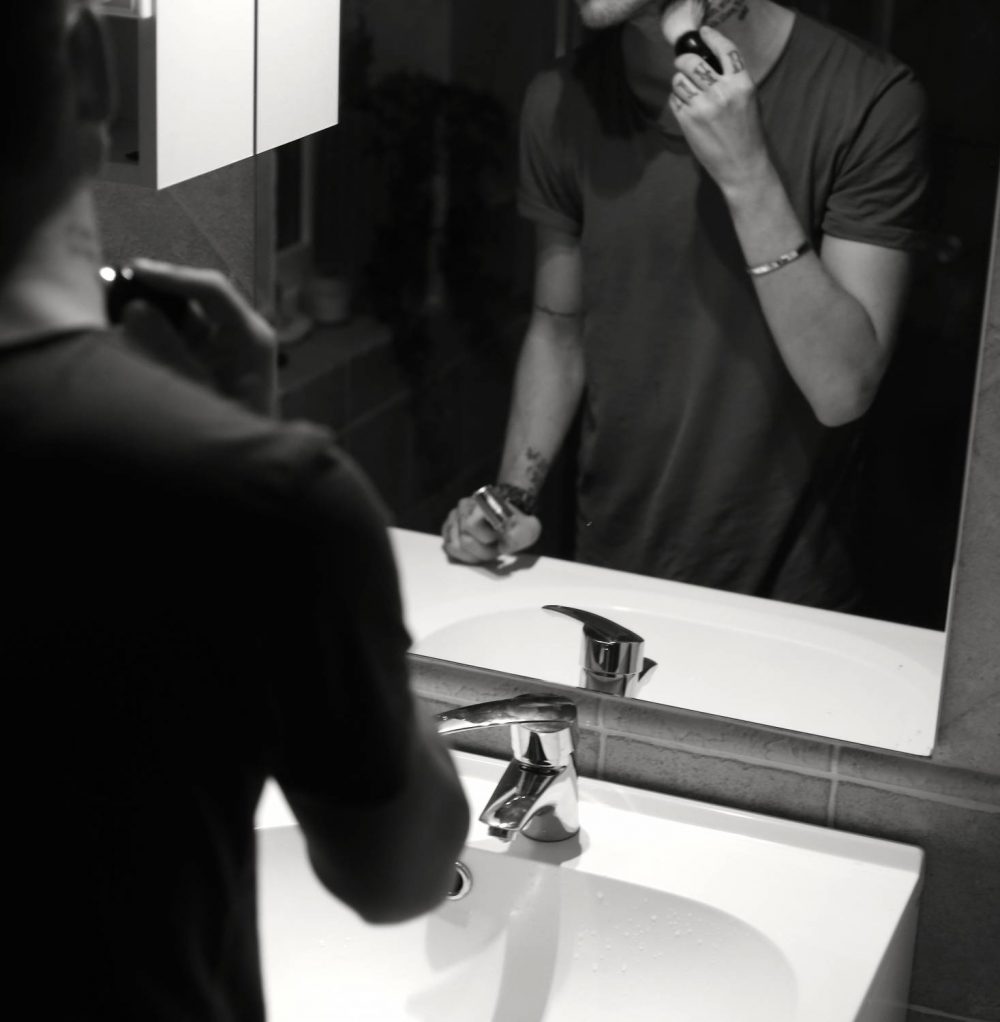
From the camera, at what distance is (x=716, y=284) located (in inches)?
40.6

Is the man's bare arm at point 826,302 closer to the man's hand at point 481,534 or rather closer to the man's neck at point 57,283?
the man's hand at point 481,534

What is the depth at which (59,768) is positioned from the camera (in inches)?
20.3

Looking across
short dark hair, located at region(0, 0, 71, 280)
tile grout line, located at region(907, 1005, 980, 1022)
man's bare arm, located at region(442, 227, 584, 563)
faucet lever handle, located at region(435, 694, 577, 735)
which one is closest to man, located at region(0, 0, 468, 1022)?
short dark hair, located at region(0, 0, 71, 280)

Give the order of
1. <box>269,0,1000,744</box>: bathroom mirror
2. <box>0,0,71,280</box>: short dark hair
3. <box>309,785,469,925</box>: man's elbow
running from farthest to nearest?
<box>269,0,1000,744</box>: bathroom mirror
<box>309,785,469,925</box>: man's elbow
<box>0,0,71,280</box>: short dark hair

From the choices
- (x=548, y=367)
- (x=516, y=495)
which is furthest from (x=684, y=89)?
(x=516, y=495)

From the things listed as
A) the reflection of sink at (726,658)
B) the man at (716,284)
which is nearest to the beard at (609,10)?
the man at (716,284)

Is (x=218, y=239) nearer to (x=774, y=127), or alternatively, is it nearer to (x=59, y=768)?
(x=774, y=127)

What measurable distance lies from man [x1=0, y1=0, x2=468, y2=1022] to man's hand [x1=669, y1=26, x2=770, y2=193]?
553 mm

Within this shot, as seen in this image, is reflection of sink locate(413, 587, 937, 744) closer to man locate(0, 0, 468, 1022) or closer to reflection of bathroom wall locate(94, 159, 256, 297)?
reflection of bathroom wall locate(94, 159, 256, 297)

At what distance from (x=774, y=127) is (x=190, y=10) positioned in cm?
44

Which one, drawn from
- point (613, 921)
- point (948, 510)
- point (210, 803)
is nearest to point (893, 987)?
point (613, 921)

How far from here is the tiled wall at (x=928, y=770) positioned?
101 cm

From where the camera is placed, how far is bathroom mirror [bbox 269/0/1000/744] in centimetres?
95

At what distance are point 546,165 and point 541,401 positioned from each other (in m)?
0.17
